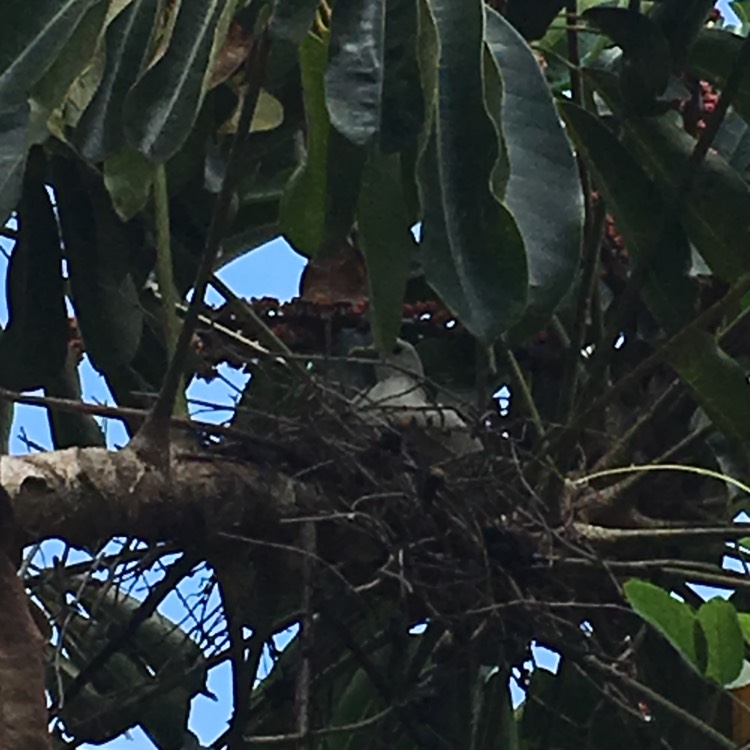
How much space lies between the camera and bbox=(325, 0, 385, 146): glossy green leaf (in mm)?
747

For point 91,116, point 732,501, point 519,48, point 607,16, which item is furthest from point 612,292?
point 91,116

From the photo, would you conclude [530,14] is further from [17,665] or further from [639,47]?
[17,665]

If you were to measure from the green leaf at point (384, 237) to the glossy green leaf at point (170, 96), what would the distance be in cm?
17

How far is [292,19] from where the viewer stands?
30.0 inches

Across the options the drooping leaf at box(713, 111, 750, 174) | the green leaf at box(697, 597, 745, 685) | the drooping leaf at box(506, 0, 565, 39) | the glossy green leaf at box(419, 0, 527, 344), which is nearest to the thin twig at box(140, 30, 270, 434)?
the glossy green leaf at box(419, 0, 527, 344)

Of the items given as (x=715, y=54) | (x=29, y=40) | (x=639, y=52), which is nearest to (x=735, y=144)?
(x=715, y=54)

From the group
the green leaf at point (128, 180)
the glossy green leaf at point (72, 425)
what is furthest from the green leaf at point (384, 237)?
the glossy green leaf at point (72, 425)

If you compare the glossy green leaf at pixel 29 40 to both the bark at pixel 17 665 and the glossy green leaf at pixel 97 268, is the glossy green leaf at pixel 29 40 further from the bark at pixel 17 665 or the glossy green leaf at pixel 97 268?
the glossy green leaf at pixel 97 268

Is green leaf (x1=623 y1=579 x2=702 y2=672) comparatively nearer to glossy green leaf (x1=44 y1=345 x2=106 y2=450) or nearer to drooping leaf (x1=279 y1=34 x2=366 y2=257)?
drooping leaf (x1=279 y1=34 x2=366 y2=257)

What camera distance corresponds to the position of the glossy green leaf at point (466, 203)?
80cm

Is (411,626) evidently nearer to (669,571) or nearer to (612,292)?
(669,571)

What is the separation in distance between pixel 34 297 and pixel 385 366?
248 millimetres

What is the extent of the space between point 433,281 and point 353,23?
13 cm

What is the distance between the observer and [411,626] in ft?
3.70
